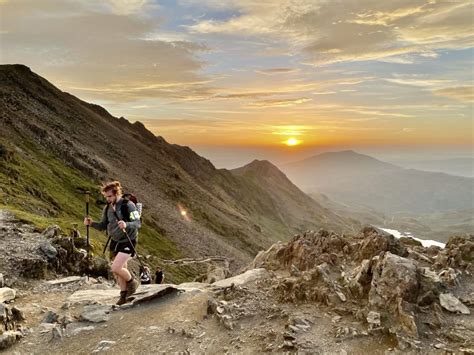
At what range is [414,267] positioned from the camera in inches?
661

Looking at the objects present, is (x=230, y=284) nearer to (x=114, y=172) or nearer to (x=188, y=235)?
(x=188, y=235)

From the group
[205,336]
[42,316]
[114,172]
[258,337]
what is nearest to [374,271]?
[258,337]

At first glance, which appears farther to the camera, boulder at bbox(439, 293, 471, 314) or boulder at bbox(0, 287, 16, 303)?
boulder at bbox(0, 287, 16, 303)

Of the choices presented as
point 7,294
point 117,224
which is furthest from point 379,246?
point 7,294

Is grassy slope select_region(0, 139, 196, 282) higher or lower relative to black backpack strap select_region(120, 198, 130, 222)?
lower

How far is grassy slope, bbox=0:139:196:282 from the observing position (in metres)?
59.5

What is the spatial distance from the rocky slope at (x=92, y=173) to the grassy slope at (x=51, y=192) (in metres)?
0.29

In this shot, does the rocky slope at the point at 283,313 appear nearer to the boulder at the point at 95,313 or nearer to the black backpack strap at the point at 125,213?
the boulder at the point at 95,313

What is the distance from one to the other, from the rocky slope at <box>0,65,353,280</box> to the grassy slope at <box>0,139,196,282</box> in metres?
0.29

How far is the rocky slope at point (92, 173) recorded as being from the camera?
82312 millimetres

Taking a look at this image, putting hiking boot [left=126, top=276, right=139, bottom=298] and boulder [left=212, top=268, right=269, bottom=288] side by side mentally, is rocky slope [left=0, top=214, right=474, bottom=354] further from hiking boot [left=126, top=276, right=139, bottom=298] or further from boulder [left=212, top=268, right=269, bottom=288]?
hiking boot [left=126, top=276, right=139, bottom=298]

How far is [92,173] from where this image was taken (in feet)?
384

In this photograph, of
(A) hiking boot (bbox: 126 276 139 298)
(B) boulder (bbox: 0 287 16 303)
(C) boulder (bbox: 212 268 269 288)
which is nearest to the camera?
(A) hiking boot (bbox: 126 276 139 298)

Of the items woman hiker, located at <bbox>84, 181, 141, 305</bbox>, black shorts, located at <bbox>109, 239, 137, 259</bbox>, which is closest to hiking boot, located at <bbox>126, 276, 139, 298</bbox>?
woman hiker, located at <bbox>84, 181, 141, 305</bbox>
